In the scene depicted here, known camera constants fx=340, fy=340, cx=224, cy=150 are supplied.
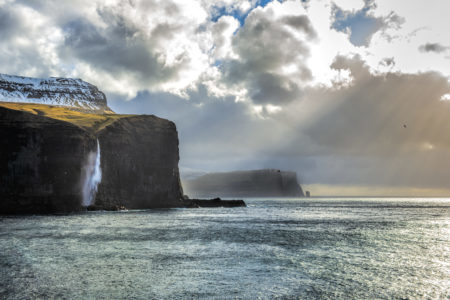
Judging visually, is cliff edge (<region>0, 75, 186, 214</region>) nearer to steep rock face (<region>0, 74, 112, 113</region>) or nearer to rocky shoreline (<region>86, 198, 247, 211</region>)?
rocky shoreline (<region>86, 198, 247, 211</region>)

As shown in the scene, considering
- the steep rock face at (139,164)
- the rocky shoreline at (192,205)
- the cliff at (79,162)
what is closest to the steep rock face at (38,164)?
the cliff at (79,162)

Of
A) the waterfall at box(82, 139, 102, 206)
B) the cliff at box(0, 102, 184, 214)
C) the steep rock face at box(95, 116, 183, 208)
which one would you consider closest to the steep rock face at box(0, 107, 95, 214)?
the cliff at box(0, 102, 184, 214)

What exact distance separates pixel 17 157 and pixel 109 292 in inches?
3013

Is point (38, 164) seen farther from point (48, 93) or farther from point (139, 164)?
point (48, 93)

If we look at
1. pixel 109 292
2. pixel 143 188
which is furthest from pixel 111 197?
pixel 109 292

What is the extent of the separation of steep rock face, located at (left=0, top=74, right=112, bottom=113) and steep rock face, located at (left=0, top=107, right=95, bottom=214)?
94.1m

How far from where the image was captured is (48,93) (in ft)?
612

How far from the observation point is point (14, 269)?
18.9 metres

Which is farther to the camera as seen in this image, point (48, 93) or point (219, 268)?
point (48, 93)

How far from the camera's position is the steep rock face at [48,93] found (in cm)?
17388

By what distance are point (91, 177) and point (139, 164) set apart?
56.0 feet

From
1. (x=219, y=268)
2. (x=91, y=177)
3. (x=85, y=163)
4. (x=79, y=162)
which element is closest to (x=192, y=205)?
(x=91, y=177)

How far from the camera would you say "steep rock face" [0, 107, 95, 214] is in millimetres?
76688

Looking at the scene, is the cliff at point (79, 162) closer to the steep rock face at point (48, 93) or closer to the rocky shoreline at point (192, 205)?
the rocky shoreline at point (192, 205)
